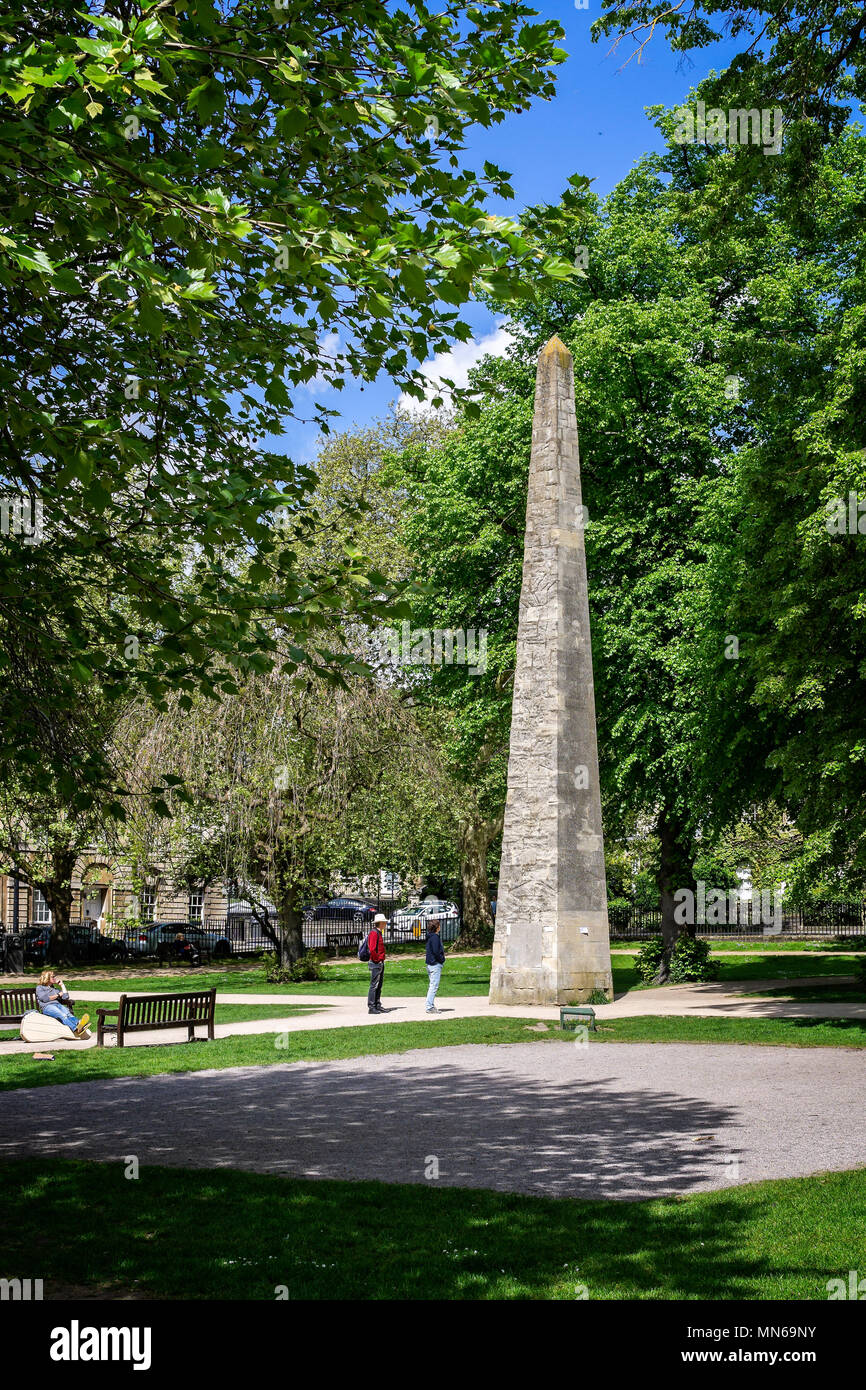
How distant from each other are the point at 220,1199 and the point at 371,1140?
2.50 metres

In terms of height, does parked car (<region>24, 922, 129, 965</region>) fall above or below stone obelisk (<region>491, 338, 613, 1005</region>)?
below

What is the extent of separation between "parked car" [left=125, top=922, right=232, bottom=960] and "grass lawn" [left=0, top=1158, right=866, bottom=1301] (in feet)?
112

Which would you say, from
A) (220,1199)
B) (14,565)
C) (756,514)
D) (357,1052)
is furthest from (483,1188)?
(756,514)

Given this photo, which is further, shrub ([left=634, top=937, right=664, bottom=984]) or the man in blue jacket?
shrub ([left=634, top=937, right=664, bottom=984])

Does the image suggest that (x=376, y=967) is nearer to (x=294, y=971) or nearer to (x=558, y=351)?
(x=294, y=971)

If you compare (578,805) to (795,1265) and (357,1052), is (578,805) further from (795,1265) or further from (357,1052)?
(795,1265)

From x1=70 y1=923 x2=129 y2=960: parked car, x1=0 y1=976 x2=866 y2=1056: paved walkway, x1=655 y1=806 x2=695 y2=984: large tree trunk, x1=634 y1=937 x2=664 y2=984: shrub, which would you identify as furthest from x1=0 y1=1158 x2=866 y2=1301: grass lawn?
x1=70 y1=923 x2=129 y2=960: parked car

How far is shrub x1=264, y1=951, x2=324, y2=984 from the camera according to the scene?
3084 cm

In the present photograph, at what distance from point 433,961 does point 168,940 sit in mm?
23490

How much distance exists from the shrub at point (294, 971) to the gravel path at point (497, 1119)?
50.5 ft

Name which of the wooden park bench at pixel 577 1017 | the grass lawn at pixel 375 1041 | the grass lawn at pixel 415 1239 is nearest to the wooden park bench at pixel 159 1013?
the grass lawn at pixel 375 1041

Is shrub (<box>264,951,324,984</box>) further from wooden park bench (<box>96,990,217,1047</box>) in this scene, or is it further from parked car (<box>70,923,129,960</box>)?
wooden park bench (<box>96,990,217,1047</box>)

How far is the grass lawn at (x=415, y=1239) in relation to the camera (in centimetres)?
606

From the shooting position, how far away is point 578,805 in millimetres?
22453
